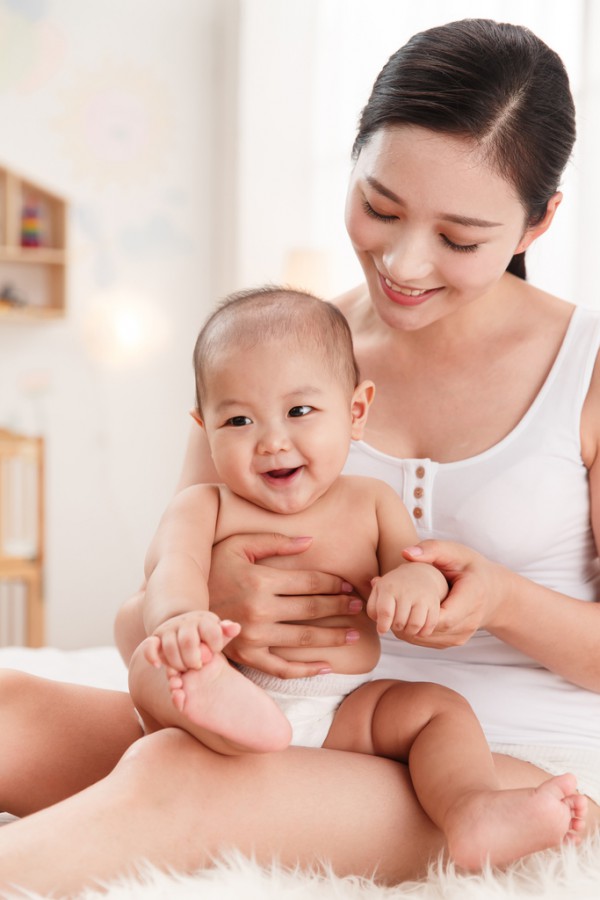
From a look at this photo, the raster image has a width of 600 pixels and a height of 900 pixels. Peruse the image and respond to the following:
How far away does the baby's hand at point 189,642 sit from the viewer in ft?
3.06

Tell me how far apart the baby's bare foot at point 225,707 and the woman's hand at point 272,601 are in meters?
0.18

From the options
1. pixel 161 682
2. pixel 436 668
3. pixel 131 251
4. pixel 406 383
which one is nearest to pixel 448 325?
pixel 406 383

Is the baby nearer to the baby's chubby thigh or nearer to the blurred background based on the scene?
the baby's chubby thigh

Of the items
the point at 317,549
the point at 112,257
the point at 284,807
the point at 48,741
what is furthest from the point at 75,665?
the point at 112,257

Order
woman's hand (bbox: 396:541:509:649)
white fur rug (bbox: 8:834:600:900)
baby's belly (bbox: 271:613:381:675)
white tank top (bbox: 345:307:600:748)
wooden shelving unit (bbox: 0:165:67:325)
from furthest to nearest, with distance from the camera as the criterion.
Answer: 1. wooden shelving unit (bbox: 0:165:67:325)
2. white tank top (bbox: 345:307:600:748)
3. baby's belly (bbox: 271:613:381:675)
4. woman's hand (bbox: 396:541:509:649)
5. white fur rug (bbox: 8:834:600:900)

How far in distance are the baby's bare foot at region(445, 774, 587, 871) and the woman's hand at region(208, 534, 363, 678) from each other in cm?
25

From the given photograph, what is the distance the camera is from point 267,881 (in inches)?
37.3

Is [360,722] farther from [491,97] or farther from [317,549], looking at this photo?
[491,97]

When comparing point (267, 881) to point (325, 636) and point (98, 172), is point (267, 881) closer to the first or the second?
point (325, 636)

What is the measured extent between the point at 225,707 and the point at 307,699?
22 cm

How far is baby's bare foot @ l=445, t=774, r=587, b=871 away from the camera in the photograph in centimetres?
95

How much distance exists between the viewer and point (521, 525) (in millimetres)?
1325

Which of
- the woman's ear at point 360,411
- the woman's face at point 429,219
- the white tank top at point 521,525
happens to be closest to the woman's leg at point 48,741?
the white tank top at point 521,525

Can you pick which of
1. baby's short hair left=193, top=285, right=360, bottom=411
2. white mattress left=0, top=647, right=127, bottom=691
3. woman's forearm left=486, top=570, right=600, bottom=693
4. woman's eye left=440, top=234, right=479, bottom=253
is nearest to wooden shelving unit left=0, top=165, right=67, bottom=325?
white mattress left=0, top=647, right=127, bottom=691
